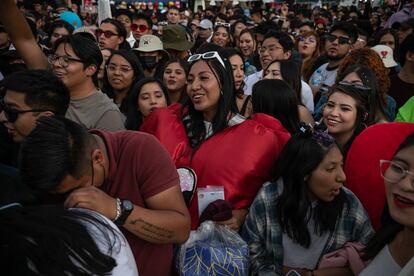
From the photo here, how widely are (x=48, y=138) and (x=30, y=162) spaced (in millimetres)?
100

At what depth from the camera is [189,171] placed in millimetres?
2217

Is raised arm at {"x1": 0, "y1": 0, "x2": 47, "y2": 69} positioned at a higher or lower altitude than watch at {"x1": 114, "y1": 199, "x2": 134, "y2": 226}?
higher

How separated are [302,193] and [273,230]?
229 mm

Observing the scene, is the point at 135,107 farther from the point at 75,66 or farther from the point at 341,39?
the point at 341,39

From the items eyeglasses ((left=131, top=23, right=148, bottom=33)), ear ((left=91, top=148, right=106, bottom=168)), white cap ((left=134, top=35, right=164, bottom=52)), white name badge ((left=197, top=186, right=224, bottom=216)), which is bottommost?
eyeglasses ((left=131, top=23, right=148, bottom=33))

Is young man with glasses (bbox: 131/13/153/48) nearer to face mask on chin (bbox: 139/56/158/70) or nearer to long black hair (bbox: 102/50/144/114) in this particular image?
face mask on chin (bbox: 139/56/158/70)

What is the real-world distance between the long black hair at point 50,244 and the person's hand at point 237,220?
1.13 meters

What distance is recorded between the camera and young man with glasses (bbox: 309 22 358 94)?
507 cm

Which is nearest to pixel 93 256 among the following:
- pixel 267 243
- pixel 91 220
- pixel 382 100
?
pixel 91 220

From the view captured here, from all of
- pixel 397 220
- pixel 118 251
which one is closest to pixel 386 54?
pixel 397 220

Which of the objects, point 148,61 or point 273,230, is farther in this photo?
point 148,61

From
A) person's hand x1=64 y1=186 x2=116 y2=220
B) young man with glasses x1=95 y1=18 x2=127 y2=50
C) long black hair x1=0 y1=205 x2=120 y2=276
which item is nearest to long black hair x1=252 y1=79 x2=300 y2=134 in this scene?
person's hand x1=64 y1=186 x2=116 y2=220

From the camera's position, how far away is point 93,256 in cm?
103

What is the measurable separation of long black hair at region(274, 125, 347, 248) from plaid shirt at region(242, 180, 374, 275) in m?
0.03
